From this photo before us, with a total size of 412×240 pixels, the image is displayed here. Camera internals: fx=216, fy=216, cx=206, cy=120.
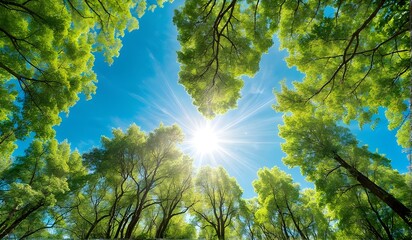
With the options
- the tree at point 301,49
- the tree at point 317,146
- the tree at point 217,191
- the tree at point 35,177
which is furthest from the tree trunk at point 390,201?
the tree at point 35,177

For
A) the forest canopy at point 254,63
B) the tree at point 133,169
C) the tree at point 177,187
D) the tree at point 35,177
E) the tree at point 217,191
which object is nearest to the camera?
the forest canopy at point 254,63

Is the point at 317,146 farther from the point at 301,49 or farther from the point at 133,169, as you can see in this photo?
the point at 133,169

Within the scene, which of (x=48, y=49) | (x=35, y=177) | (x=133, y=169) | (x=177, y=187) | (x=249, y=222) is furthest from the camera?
(x=249, y=222)

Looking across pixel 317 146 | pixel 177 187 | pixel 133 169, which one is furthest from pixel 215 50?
pixel 177 187

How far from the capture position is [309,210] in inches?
997

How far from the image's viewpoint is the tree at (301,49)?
21.3 ft

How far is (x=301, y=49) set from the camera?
7.08 metres

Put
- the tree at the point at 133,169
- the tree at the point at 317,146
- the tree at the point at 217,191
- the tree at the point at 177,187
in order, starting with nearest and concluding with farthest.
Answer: the tree at the point at 317,146 < the tree at the point at 133,169 < the tree at the point at 177,187 < the tree at the point at 217,191

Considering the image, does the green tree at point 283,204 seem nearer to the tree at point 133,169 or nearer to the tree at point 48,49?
the tree at point 133,169

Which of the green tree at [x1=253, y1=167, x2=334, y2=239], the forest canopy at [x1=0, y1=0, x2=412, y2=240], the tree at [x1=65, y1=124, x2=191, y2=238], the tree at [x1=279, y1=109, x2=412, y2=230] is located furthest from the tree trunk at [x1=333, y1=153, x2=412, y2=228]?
the tree at [x1=65, y1=124, x2=191, y2=238]

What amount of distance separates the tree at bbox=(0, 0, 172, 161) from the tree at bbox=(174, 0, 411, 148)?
3183mm

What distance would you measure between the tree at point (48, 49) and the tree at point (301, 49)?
10.4ft

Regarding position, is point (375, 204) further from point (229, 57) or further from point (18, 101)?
point (18, 101)

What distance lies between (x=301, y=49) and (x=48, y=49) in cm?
814
